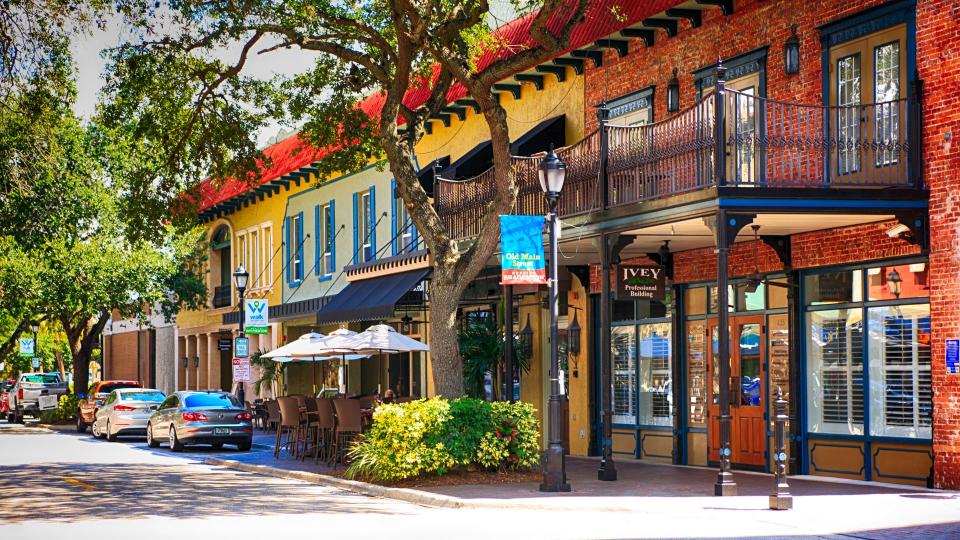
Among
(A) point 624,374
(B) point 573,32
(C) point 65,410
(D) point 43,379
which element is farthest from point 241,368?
(D) point 43,379

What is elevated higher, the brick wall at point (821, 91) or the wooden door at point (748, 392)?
the brick wall at point (821, 91)

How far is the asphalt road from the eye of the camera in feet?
44.7

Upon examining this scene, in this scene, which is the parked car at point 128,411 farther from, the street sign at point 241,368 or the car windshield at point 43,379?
the car windshield at point 43,379

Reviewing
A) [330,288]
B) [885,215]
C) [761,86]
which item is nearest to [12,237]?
[330,288]

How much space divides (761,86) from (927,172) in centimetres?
372

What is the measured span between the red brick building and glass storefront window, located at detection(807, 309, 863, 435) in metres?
0.02

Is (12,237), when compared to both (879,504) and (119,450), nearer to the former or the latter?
(119,450)

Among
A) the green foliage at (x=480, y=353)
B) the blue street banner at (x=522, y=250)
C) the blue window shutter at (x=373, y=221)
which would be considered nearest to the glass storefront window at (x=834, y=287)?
the blue street banner at (x=522, y=250)

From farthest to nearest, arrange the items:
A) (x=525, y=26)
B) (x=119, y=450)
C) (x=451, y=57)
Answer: (x=119, y=450), (x=525, y=26), (x=451, y=57)

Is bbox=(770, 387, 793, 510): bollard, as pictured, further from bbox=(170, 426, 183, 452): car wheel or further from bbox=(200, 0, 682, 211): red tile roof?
bbox=(170, 426, 183, 452): car wheel

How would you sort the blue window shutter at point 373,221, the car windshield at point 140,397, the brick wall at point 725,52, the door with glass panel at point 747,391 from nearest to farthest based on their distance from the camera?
the brick wall at point 725,52
the door with glass panel at point 747,391
the blue window shutter at point 373,221
the car windshield at point 140,397

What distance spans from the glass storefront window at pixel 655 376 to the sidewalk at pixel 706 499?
2.36m

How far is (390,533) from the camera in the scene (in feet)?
45.0

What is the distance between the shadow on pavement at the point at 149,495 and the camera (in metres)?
16.1
